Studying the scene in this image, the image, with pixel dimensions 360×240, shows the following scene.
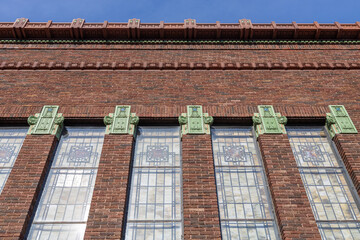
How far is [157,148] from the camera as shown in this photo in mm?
8023

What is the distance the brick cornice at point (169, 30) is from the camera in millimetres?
10586

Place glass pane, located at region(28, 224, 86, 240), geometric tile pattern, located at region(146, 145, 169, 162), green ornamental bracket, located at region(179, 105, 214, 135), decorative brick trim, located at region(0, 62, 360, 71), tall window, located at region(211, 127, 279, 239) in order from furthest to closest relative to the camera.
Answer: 1. decorative brick trim, located at region(0, 62, 360, 71)
2. green ornamental bracket, located at region(179, 105, 214, 135)
3. geometric tile pattern, located at region(146, 145, 169, 162)
4. tall window, located at region(211, 127, 279, 239)
5. glass pane, located at region(28, 224, 86, 240)

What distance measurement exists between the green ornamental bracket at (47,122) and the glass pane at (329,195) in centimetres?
576

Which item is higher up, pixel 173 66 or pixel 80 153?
pixel 173 66

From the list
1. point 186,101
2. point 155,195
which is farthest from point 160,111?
point 155,195

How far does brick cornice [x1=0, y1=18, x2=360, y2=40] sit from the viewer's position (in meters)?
10.6

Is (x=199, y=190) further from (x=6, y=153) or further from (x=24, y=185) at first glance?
(x=6, y=153)

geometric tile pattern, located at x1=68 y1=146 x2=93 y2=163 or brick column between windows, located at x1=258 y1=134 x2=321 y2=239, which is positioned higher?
geometric tile pattern, located at x1=68 y1=146 x2=93 y2=163

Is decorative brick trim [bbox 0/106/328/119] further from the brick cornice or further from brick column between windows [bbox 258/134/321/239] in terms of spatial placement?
the brick cornice

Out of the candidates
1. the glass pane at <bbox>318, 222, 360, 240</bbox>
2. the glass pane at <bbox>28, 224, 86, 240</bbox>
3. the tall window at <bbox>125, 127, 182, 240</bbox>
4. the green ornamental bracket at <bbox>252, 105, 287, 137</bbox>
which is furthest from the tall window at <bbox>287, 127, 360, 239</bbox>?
the glass pane at <bbox>28, 224, 86, 240</bbox>

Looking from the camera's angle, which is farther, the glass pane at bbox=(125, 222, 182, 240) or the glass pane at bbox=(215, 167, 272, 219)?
the glass pane at bbox=(215, 167, 272, 219)

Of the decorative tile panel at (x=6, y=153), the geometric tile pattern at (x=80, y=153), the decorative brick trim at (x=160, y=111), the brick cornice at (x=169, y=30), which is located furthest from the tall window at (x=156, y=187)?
the brick cornice at (x=169, y=30)

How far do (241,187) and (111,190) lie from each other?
A: 2.73 metres

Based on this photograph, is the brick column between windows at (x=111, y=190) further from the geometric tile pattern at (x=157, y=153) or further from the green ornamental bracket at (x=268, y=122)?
the green ornamental bracket at (x=268, y=122)
